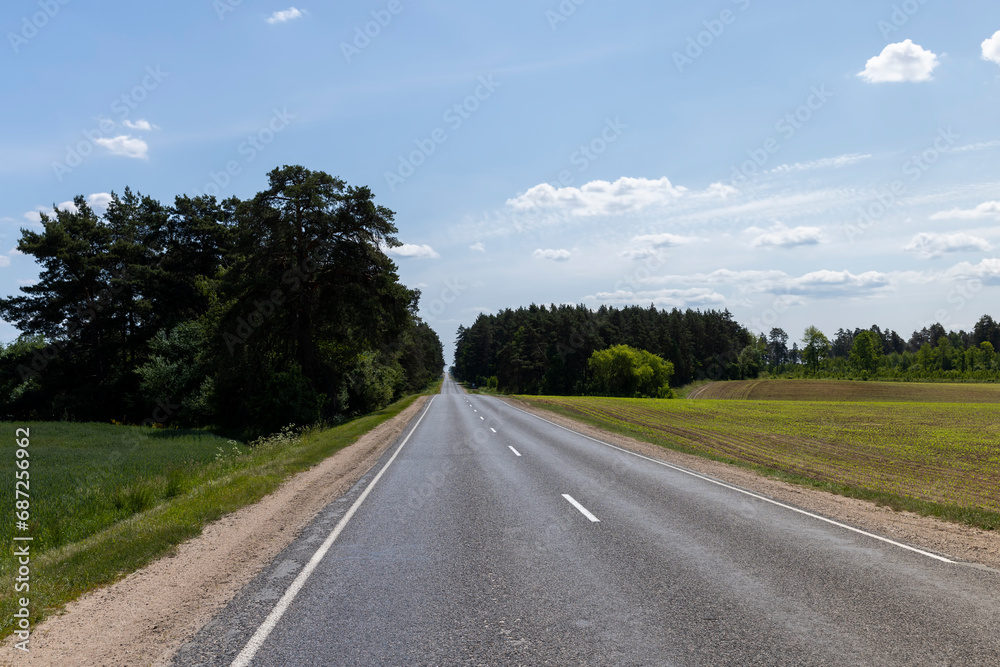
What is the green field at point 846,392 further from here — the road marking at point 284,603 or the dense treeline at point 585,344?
the road marking at point 284,603

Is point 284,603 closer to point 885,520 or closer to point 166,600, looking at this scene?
point 166,600

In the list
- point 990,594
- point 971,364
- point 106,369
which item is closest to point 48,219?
point 106,369

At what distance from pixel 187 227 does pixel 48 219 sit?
353 inches

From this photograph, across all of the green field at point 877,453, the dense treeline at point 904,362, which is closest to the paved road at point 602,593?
the green field at point 877,453

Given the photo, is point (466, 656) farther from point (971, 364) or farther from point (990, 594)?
point (971, 364)

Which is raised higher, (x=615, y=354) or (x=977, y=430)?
(x=615, y=354)

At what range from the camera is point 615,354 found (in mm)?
87625

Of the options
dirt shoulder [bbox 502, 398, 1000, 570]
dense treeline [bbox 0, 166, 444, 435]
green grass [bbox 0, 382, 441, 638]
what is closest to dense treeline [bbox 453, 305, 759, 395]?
dense treeline [bbox 0, 166, 444, 435]

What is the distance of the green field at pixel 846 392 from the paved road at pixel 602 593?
253ft

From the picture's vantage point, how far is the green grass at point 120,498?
6.42m

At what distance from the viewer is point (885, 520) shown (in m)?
9.37

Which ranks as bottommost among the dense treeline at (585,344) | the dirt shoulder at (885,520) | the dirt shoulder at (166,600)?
the dirt shoulder at (885,520)

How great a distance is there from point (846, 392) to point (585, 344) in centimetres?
3932

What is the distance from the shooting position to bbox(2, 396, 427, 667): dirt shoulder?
4.45 meters
